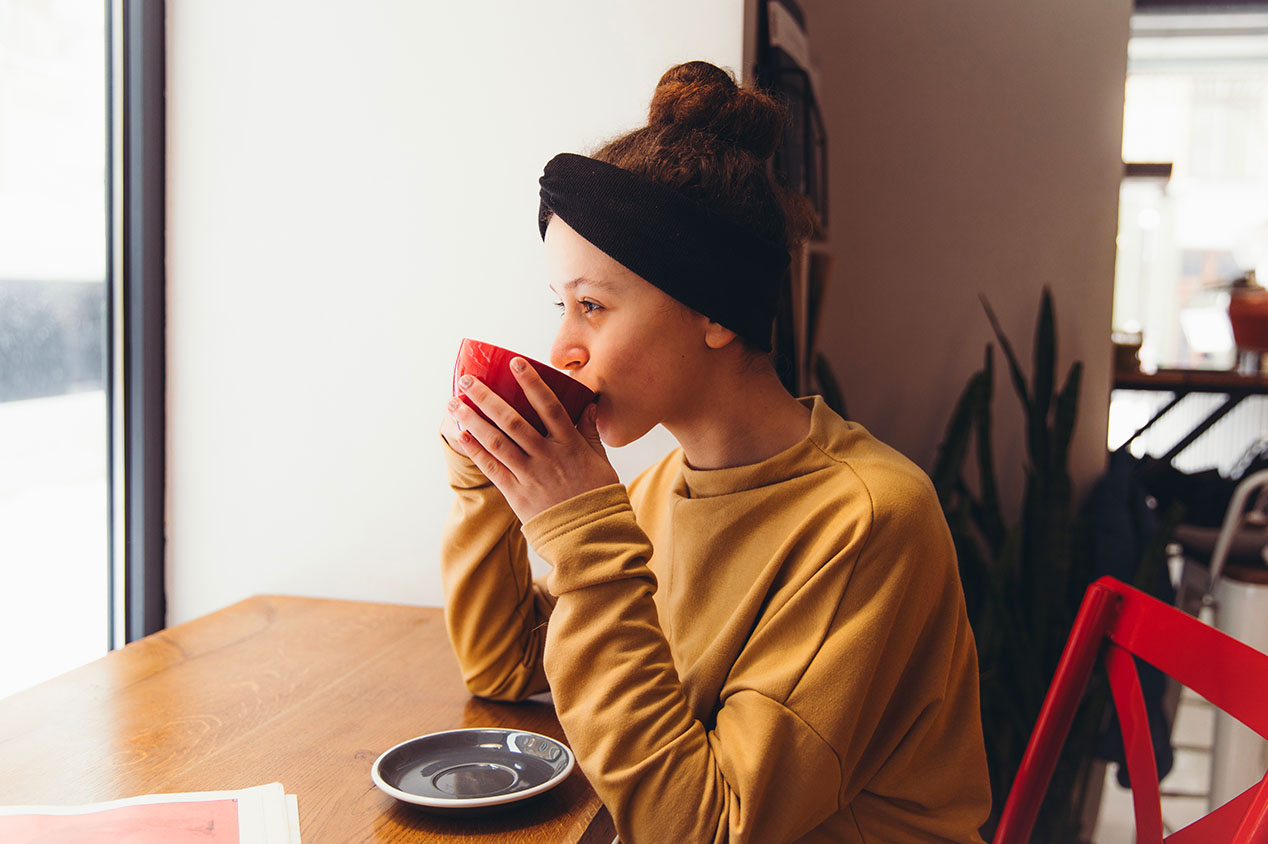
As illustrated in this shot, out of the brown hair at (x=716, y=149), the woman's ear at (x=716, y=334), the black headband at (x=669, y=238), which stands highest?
the brown hair at (x=716, y=149)

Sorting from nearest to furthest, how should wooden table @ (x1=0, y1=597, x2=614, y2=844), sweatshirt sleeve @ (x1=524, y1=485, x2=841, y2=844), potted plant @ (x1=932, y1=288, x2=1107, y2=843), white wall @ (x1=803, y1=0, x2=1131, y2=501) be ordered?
sweatshirt sleeve @ (x1=524, y1=485, x2=841, y2=844) < wooden table @ (x1=0, y1=597, x2=614, y2=844) < potted plant @ (x1=932, y1=288, x2=1107, y2=843) < white wall @ (x1=803, y1=0, x2=1131, y2=501)

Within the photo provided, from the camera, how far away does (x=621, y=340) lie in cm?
89

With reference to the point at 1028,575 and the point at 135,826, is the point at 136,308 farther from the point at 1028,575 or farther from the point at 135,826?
the point at 1028,575

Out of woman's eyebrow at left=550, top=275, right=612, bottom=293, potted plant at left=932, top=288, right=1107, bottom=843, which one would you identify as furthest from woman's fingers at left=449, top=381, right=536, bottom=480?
potted plant at left=932, top=288, right=1107, bottom=843

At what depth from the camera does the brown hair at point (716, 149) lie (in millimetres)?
887

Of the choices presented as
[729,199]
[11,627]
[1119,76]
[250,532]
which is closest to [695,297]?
[729,199]

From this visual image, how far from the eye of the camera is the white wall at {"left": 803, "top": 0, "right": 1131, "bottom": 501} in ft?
A: 7.34

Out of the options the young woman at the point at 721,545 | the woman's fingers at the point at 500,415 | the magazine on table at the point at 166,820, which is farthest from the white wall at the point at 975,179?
the magazine on table at the point at 166,820

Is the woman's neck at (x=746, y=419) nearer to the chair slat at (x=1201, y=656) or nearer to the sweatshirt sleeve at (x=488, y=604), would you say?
the sweatshirt sleeve at (x=488, y=604)

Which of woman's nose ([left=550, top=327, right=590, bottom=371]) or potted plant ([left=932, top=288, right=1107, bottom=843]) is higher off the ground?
woman's nose ([left=550, top=327, right=590, bottom=371])

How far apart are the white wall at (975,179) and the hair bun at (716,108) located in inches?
55.9

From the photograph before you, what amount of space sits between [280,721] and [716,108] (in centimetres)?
78

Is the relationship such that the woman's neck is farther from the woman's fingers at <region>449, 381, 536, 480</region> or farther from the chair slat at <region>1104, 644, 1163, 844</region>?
the chair slat at <region>1104, 644, 1163, 844</region>

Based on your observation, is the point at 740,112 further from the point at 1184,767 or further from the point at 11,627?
the point at 1184,767
